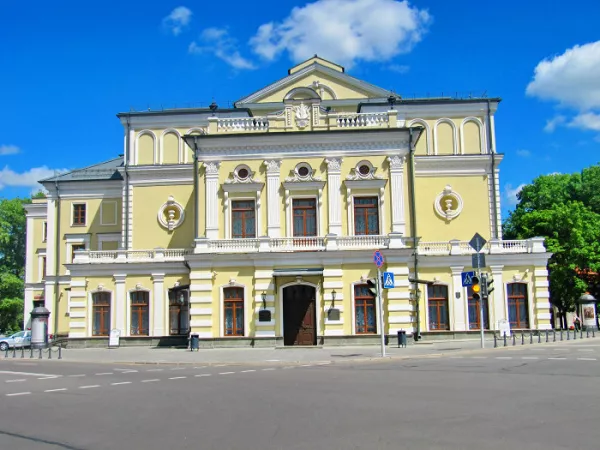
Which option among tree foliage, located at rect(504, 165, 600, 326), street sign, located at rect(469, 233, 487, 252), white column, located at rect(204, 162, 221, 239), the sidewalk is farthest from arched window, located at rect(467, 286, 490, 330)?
tree foliage, located at rect(504, 165, 600, 326)

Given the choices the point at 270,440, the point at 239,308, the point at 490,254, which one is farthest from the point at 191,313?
the point at 270,440

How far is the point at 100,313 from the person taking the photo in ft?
135

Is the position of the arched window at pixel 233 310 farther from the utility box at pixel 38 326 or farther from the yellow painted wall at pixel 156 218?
the utility box at pixel 38 326

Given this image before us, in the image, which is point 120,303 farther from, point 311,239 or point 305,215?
point 311,239

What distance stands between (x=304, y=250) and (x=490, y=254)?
11856 mm

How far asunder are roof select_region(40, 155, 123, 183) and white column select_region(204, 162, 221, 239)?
49.4 ft

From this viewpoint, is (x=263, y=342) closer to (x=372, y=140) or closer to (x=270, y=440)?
(x=372, y=140)

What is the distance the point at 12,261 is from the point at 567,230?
6383 cm

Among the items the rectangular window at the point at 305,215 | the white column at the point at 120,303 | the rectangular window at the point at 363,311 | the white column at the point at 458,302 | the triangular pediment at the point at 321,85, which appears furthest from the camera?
the triangular pediment at the point at 321,85

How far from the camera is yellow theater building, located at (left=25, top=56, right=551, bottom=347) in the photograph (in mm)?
36281

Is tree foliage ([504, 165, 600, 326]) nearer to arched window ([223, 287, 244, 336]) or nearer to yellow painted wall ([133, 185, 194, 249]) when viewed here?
arched window ([223, 287, 244, 336])

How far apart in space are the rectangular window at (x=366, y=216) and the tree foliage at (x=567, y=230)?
74.0 ft

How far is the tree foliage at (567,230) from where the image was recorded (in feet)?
177

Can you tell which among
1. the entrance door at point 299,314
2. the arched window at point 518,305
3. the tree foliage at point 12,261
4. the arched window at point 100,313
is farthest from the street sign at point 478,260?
the tree foliage at point 12,261
